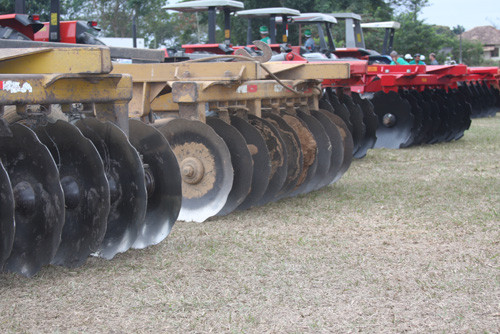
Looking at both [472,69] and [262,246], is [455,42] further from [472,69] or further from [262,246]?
[262,246]

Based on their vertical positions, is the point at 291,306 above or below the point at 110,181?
below

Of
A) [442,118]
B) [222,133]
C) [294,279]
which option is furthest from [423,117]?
[294,279]

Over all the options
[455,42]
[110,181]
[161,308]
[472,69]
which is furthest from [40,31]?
[455,42]

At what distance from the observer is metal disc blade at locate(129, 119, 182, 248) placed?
3777mm

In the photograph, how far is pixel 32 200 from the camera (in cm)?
316

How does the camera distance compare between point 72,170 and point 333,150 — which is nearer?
point 72,170

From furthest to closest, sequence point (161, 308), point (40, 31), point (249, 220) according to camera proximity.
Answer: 1. point (40, 31)
2. point (249, 220)
3. point (161, 308)

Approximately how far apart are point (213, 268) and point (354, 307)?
32.4 inches

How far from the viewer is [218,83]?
15.6 feet

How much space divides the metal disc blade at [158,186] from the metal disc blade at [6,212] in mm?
848

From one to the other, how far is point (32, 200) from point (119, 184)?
52 cm

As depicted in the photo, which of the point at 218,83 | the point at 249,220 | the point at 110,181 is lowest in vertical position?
the point at 249,220

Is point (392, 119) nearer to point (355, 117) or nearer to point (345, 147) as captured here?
point (355, 117)

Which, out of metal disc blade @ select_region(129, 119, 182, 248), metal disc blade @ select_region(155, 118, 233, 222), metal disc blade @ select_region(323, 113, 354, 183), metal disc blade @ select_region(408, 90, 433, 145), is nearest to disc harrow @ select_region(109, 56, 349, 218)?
metal disc blade @ select_region(155, 118, 233, 222)
